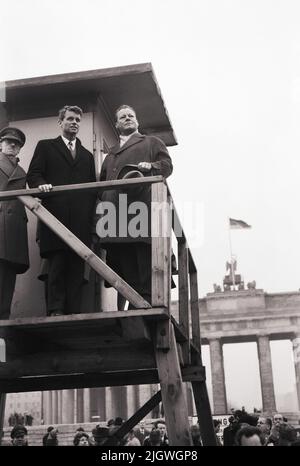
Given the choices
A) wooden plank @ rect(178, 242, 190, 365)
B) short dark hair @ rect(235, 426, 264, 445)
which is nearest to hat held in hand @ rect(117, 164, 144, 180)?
wooden plank @ rect(178, 242, 190, 365)

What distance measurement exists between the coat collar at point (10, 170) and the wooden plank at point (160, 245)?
1547 mm

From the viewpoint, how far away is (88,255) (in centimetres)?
484

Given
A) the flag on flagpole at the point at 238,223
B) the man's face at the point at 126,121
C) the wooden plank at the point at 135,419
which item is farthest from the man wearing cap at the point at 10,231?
the flag on flagpole at the point at 238,223

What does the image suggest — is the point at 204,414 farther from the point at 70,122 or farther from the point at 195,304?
the point at 70,122

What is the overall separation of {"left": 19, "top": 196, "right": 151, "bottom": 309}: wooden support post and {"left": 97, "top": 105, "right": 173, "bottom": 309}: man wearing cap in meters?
0.46

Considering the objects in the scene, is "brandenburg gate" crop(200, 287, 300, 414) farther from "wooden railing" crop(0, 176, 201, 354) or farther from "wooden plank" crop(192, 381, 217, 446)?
"wooden railing" crop(0, 176, 201, 354)

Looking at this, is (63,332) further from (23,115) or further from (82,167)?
(23,115)

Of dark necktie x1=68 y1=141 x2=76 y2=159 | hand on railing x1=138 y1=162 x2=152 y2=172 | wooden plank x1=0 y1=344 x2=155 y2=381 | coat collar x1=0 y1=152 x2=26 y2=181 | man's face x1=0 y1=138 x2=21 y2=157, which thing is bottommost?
wooden plank x1=0 y1=344 x2=155 y2=381

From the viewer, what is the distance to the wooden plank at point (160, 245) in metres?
4.72

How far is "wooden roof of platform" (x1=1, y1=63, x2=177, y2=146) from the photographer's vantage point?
21.6 ft

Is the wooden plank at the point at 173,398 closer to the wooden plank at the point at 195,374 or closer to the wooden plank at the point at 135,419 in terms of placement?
the wooden plank at the point at 195,374
